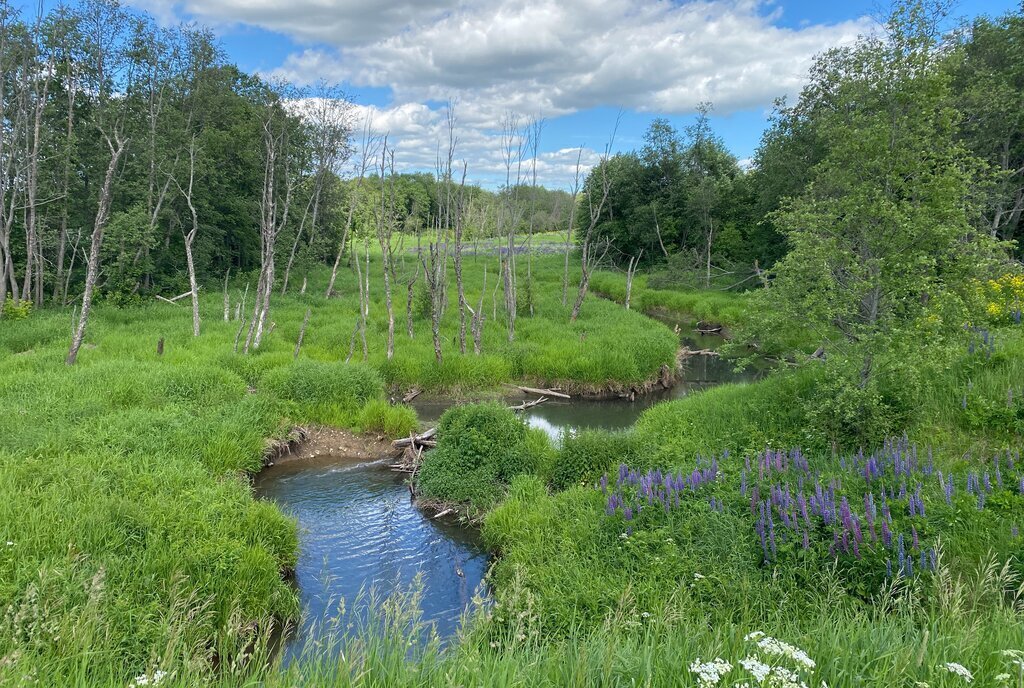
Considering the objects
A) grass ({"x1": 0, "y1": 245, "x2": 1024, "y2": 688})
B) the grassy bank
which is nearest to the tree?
grass ({"x1": 0, "y1": 245, "x2": 1024, "y2": 688})

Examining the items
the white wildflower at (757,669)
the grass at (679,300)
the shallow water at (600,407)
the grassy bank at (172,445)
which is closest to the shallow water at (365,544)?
the grassy bank at (172,445)

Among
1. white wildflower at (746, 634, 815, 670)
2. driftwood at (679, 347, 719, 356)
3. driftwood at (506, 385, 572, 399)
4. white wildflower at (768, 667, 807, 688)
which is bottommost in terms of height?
driftwood at (506, 385, 572, 399)

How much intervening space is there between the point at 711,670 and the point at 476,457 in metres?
8.16

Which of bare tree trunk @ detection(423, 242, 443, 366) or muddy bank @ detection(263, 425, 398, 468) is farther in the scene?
bare tree trunk @ detection(423, 242, 443, 366)

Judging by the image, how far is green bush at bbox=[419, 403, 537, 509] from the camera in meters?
10.4

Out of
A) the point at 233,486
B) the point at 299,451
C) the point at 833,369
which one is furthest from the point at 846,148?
the point at 299,451

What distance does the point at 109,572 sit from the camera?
6.13 m

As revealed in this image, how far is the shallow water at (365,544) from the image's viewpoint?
25.2 feet

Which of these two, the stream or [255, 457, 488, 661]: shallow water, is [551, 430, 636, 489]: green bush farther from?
[255, 457, 488, 661]: shallow water

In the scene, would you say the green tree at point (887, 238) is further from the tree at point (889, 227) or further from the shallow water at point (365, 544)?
the shallow water at point (365, 544)

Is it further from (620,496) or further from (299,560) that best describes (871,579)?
(299,560)

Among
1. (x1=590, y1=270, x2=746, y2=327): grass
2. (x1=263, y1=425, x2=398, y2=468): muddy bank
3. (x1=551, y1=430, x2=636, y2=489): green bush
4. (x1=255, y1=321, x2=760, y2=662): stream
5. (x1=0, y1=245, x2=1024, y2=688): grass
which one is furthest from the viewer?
(x1=590, y1=270, x2=746, y2=327): grass

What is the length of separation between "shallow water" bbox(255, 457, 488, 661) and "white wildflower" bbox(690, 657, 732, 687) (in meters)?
4.39

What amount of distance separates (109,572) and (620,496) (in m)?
5.92
